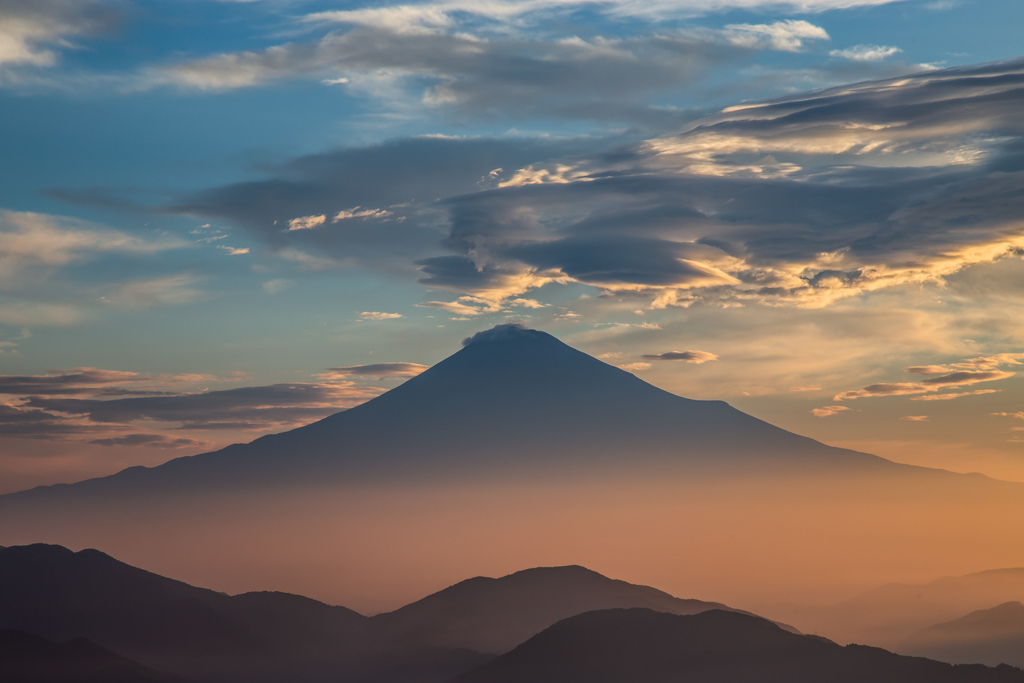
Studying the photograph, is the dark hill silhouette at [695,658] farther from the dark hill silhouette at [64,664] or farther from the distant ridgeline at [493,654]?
the dark hill silhouette at [64,664]

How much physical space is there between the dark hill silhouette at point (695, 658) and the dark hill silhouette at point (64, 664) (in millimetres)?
61983

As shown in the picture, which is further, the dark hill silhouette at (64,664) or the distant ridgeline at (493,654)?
the dark hill silhouette at (64,664)

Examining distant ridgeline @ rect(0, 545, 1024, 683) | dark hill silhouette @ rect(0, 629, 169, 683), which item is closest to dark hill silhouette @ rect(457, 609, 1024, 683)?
distant ridgeline @ rect(0, 545, 1024, 683)

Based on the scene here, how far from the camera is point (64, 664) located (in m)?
157

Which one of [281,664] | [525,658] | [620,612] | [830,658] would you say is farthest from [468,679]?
[830,658]

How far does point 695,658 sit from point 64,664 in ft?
369

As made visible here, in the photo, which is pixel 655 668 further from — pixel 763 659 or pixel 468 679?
pixel 468 679

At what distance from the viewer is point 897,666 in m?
154

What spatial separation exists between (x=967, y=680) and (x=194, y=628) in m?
156

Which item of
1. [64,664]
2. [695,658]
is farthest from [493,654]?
[64,664]

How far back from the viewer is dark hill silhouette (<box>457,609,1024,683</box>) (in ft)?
497

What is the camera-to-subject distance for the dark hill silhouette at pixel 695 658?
15162 cm

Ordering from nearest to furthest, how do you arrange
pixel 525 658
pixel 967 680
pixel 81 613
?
pixel 967 680
pixel 525 658
pixel 81 613

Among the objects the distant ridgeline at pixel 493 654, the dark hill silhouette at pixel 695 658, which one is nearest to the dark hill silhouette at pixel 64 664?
the distant ridgeline at pixel 493 654
